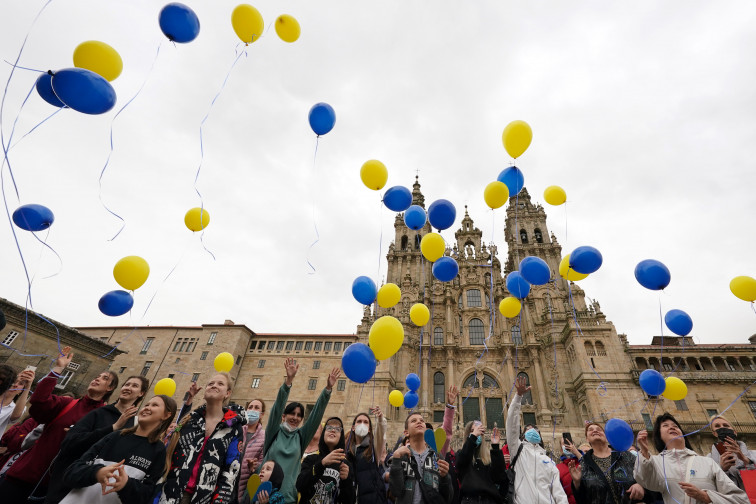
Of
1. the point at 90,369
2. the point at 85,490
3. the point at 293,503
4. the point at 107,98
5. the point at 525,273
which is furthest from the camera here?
the point at 90,369

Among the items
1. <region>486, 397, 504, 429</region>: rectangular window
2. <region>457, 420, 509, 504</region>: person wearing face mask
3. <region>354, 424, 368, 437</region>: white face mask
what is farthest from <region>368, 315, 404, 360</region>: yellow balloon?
<region>486, 397, 504, 429</region>: rectangular window

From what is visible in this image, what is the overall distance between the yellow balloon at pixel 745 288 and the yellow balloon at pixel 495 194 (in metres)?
5.16

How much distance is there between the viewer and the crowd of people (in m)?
3.44

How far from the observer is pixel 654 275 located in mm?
6977

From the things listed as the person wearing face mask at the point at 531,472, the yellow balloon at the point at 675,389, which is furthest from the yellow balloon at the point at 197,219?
the yellow balloon at the point at 675,389

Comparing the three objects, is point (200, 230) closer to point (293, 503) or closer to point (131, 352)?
point (293, 503)

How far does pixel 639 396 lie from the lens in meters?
22.5

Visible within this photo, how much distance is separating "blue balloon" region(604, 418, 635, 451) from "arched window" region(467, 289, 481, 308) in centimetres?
2907

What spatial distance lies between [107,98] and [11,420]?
205 inches

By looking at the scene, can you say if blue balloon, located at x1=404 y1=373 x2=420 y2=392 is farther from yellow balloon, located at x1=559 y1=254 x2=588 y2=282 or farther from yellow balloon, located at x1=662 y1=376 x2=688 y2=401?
yellow balloon, located at x1=662 y1=376 x2=688 y2=401

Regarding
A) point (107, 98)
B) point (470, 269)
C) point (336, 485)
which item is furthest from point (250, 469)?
point (470, 269)

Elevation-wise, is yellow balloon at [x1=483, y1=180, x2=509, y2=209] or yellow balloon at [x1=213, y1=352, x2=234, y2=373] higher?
yellow balloon at [x1=483, y1=180, x2=509, y2=209]

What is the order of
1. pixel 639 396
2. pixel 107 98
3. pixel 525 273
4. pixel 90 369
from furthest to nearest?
pixel 90 369 → pixel 639 396 → pixel 525 273 → pixel 107 98

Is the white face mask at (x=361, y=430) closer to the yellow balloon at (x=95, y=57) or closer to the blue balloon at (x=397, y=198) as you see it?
the blue balloon at (x=397, y=198)
